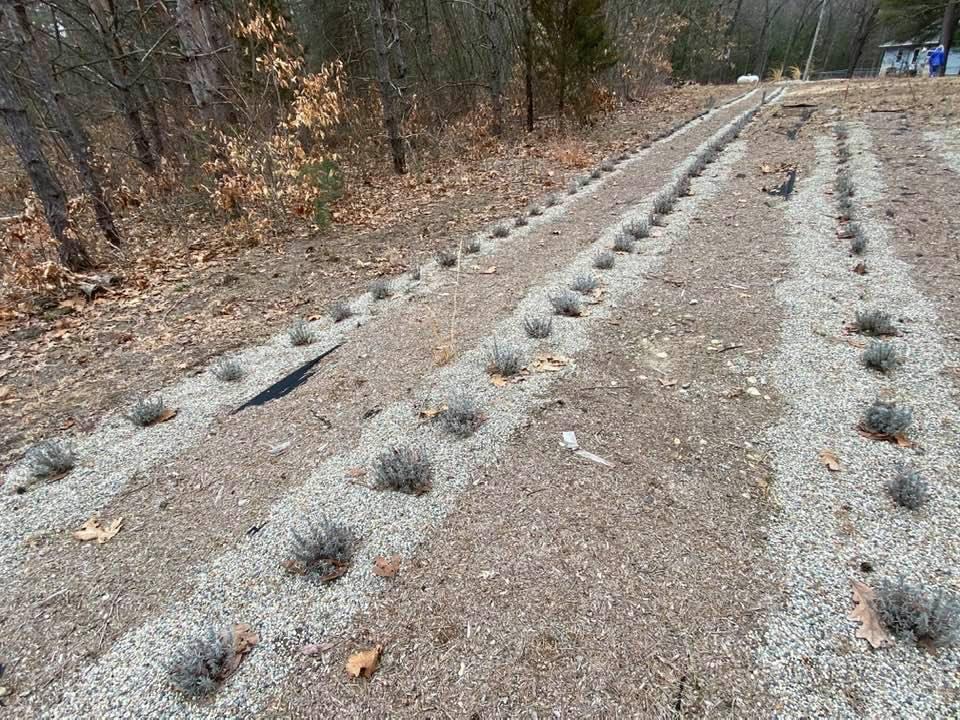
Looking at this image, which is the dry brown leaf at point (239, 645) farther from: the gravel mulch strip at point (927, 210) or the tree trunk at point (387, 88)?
the tree trunk at point (387, 88)

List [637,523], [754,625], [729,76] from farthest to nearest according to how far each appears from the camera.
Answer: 1. [729,76]
2. [637,523]
3. [754,625]

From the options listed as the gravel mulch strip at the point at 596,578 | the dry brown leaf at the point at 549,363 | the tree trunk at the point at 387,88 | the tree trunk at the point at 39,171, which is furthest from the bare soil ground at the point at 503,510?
the tree trunk at the point at 387,88

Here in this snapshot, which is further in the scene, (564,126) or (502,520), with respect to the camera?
(564,126)

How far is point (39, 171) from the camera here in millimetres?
5371

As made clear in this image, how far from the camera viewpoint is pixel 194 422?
10.2ft

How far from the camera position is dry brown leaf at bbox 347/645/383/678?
1582 millimetres

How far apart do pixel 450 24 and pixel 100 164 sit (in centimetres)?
1095

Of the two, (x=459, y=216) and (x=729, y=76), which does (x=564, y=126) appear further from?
(x=729, y=76)

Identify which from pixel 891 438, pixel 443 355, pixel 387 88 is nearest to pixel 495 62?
pixel 387 88

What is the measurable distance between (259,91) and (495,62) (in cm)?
669

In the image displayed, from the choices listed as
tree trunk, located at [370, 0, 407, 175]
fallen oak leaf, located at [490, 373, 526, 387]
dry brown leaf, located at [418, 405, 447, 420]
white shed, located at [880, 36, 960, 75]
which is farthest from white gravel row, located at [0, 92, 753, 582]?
white shed, located at [880, 36, 960, 75]

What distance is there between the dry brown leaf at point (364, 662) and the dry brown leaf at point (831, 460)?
2.19 m

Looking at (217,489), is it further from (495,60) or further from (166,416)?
(495,60)

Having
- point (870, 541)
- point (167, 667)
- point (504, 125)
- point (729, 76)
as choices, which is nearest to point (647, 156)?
point (504, 125)
